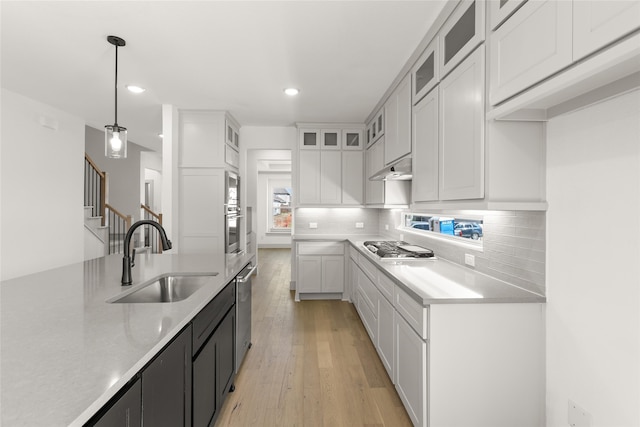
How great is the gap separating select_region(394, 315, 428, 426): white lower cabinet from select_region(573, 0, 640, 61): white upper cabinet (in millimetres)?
1471

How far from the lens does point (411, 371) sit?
76.3 inches

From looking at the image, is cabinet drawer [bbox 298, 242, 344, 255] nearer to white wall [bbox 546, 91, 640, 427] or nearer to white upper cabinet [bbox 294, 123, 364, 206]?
white upper cabinet [bbox 294, 123, 364, 206]

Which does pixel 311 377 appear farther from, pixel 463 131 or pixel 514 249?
pixel 463 131

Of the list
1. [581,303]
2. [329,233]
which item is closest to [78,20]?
[581,303]

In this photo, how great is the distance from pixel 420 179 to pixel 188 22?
2058 millimetres

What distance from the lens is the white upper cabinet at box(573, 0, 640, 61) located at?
89cm

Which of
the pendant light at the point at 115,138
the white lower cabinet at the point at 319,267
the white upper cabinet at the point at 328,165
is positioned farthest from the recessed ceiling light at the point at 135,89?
the white lower cabinet at the point at 319,267

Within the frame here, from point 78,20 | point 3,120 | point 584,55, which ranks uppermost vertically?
point 78,20

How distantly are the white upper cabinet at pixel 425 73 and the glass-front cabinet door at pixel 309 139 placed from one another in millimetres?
2277

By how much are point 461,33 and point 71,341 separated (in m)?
2.39

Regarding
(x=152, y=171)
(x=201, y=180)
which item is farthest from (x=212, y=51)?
(x=152, y=171)

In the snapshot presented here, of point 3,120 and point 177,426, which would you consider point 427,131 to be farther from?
point 3,120

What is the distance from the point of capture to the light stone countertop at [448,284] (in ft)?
5.58

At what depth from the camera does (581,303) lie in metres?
1.48
